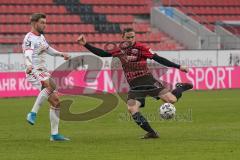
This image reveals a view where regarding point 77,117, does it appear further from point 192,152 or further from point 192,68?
point 192,68

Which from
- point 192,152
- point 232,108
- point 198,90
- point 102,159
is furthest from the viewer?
point 198,90

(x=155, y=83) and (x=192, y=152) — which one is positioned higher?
(x=155, y=83)

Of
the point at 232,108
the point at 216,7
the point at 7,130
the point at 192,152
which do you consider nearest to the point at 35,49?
the point at 7,130

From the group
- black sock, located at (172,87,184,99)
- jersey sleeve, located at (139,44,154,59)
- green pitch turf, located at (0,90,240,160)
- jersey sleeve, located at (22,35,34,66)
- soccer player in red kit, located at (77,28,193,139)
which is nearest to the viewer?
green pitch turf, located at (0,90,240,160)

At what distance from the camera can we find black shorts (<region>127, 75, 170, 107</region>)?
14.5m

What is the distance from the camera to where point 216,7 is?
46531 millimetres

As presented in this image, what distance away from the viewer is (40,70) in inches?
559

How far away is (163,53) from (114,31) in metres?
6.70

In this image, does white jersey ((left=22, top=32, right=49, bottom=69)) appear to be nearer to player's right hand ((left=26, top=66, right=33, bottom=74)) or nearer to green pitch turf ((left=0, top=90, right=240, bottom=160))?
player's right hand ((left=26, top=66, right=33, bottom=74))

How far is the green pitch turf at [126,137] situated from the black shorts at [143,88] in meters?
0.83

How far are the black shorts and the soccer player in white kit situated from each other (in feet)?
4.80

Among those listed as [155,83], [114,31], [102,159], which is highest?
[114,31]

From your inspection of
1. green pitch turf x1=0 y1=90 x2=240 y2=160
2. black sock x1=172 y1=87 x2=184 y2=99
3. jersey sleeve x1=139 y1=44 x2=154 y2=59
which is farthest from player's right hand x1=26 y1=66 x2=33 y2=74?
black sock x1=172 y1=87 x2=184 y2=99

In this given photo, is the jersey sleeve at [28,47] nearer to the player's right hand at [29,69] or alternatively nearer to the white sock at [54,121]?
the player's right hand at [29,69]
